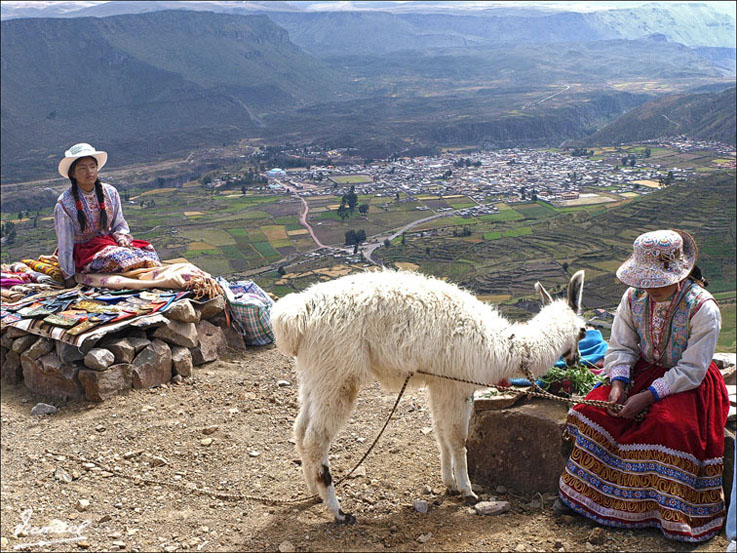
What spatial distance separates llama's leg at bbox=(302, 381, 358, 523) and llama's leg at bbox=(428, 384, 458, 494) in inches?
23.5

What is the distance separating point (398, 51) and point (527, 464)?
594 feet

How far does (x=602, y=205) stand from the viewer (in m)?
38.2

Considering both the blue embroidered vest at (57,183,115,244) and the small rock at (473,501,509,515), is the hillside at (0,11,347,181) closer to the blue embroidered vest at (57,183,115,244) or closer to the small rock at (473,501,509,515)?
the blue embroidered vest at (57,183,115,244)

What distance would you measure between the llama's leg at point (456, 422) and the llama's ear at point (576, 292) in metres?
0.96

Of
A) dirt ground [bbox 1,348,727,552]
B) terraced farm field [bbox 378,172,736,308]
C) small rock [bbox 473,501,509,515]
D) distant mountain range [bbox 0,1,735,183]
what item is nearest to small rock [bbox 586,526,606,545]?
dirt ground [bbox 1,348,727,552]

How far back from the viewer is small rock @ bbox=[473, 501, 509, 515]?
4148 mm

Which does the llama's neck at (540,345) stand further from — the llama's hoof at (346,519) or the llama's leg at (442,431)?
the llama's hoof at (346,519)

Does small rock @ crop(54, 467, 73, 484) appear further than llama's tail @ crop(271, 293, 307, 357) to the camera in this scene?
Yes

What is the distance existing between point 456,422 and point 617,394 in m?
1.07

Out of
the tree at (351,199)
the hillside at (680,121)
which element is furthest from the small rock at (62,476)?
the hillside at (680,121)

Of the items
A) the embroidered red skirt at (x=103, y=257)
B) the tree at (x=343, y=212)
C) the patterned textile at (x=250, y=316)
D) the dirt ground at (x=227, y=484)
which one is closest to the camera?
the dirt ground at (x=227, y=484)

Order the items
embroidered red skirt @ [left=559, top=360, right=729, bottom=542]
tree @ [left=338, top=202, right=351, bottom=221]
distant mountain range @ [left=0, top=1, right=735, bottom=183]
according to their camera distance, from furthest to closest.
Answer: distant mountain range @ [left=0, top=1, right=735, bottom=183]
tree @ [left=338, top=202, right=351, bottom=221]
embroidered red skirt @ [left=559, top=360, right=729, bottom=542]

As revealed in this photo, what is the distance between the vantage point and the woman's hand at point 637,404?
3691 mm

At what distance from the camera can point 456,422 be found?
431 centimetres
